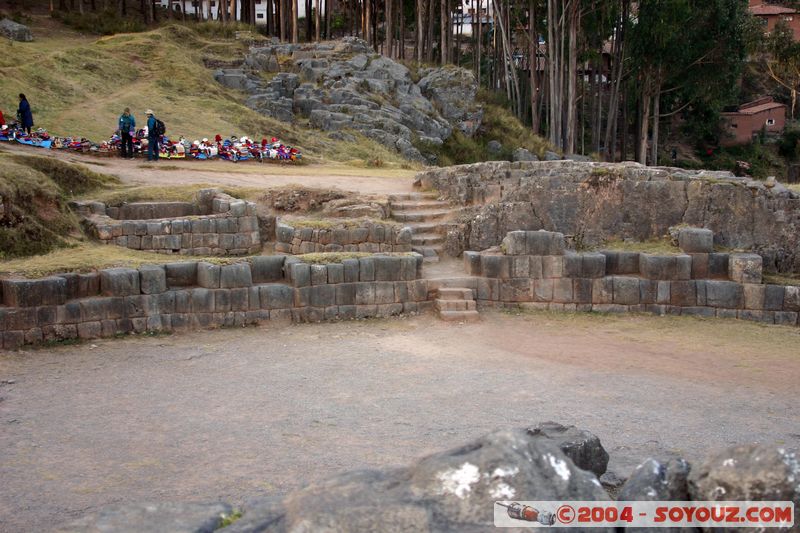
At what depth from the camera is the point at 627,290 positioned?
15.4 m

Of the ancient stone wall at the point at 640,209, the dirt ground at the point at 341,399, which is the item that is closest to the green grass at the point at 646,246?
the ancient stone wall at the point at 640,209

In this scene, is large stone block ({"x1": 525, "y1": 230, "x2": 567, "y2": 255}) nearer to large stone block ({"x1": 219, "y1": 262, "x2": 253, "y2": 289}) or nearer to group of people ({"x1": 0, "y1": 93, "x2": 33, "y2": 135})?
large stone block ({"x1": 219, "y1": 262, "x2": 253, "y2": 289})

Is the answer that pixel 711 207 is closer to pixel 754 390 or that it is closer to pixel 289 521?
pixel 754 390

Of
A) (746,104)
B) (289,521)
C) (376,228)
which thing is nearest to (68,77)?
(376,228)

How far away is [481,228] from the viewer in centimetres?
1706

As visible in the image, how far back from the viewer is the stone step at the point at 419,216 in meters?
18.2

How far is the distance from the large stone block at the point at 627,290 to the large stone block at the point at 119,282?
881 cm

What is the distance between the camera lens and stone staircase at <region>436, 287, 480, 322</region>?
14.6 m

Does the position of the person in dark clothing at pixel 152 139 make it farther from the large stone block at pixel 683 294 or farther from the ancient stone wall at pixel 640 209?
the large stone block at pixel 683 294

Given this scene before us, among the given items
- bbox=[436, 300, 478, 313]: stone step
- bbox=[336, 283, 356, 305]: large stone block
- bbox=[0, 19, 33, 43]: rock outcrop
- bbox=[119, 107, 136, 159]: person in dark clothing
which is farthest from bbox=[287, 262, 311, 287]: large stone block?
bbox=[0, 19, 33, 43]: rock outcrop

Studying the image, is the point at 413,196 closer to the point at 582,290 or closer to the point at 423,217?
the point at 423,217

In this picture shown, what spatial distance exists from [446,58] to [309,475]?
4284cm

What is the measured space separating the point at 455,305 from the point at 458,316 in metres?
0.31

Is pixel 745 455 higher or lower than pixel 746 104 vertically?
lower
